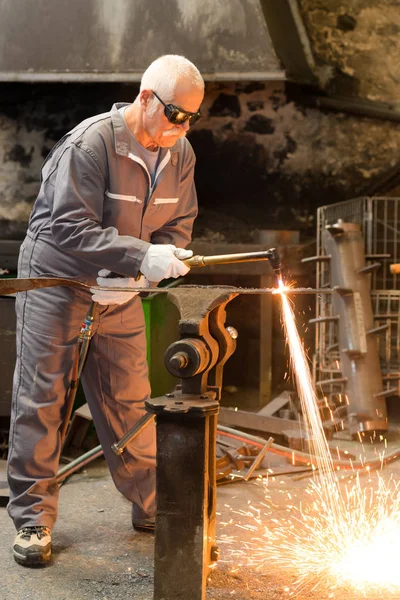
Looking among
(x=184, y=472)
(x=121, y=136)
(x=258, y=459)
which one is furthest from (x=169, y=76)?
(x=258, y=459)

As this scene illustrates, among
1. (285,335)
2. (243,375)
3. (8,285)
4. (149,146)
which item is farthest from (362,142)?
(8,285)

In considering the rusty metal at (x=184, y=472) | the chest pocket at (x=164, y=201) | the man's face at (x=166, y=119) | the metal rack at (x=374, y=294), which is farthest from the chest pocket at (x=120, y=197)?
the metal rack at (x=374, y=294)

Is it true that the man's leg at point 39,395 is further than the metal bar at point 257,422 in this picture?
No

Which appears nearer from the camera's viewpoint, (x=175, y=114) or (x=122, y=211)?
(x=175, y=114)

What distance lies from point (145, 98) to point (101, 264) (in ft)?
2.25

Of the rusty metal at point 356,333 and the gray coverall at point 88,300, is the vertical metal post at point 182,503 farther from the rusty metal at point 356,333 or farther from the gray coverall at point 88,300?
the rusty metal at point 356,333

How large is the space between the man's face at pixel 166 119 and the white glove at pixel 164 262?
50 cm

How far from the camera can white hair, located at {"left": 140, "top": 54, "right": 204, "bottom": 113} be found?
10.1 ft

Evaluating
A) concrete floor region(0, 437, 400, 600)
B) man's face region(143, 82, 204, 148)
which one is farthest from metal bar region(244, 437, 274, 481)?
man's face region(143, 82, 204, 148)

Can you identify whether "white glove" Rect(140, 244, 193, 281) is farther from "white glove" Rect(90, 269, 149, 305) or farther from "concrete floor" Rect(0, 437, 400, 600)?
"concrete floor" Rect(0, 437, 400, 600)

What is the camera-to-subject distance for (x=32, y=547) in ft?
10.6

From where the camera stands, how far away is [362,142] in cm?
698

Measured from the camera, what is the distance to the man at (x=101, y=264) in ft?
10.1

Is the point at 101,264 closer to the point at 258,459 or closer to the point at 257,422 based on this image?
the point at 258,459
